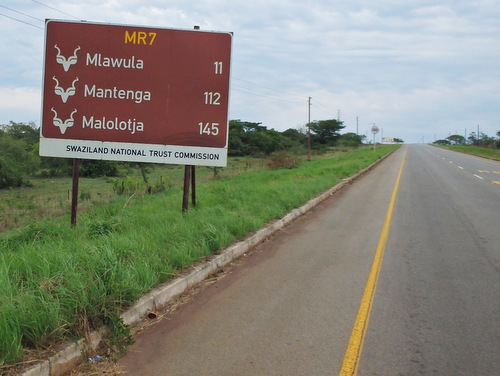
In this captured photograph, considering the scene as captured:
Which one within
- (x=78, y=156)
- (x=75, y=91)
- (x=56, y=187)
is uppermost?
(x=75, y=91)

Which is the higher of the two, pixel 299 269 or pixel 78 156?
pixel 78 156

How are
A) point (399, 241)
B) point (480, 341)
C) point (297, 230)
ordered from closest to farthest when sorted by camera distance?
point (480, 341) → point (399, 241) → point (297, 230)

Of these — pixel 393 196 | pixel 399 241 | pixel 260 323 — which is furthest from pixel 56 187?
pixel 260 323

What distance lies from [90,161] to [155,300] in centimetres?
2755

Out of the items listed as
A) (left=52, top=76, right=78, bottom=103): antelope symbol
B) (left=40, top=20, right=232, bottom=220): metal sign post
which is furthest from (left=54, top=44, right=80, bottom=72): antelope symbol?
(left=52, top=76, right=78, bottom=103): antelope symbol

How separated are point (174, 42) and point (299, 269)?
526cm

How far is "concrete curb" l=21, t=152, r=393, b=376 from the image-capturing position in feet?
12.0

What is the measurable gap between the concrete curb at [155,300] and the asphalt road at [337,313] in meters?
0.24

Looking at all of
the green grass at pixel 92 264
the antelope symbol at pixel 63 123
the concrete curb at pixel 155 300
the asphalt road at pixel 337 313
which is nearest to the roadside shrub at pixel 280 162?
the green grass at pixel 92 264

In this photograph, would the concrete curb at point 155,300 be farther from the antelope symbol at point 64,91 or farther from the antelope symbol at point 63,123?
the antelope symbol at point 64,91

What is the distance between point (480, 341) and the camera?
4438 millimetres

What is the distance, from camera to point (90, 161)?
30.8m

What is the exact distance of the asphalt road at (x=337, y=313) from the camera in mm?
4023

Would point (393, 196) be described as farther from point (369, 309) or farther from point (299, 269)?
point (369, 309)
